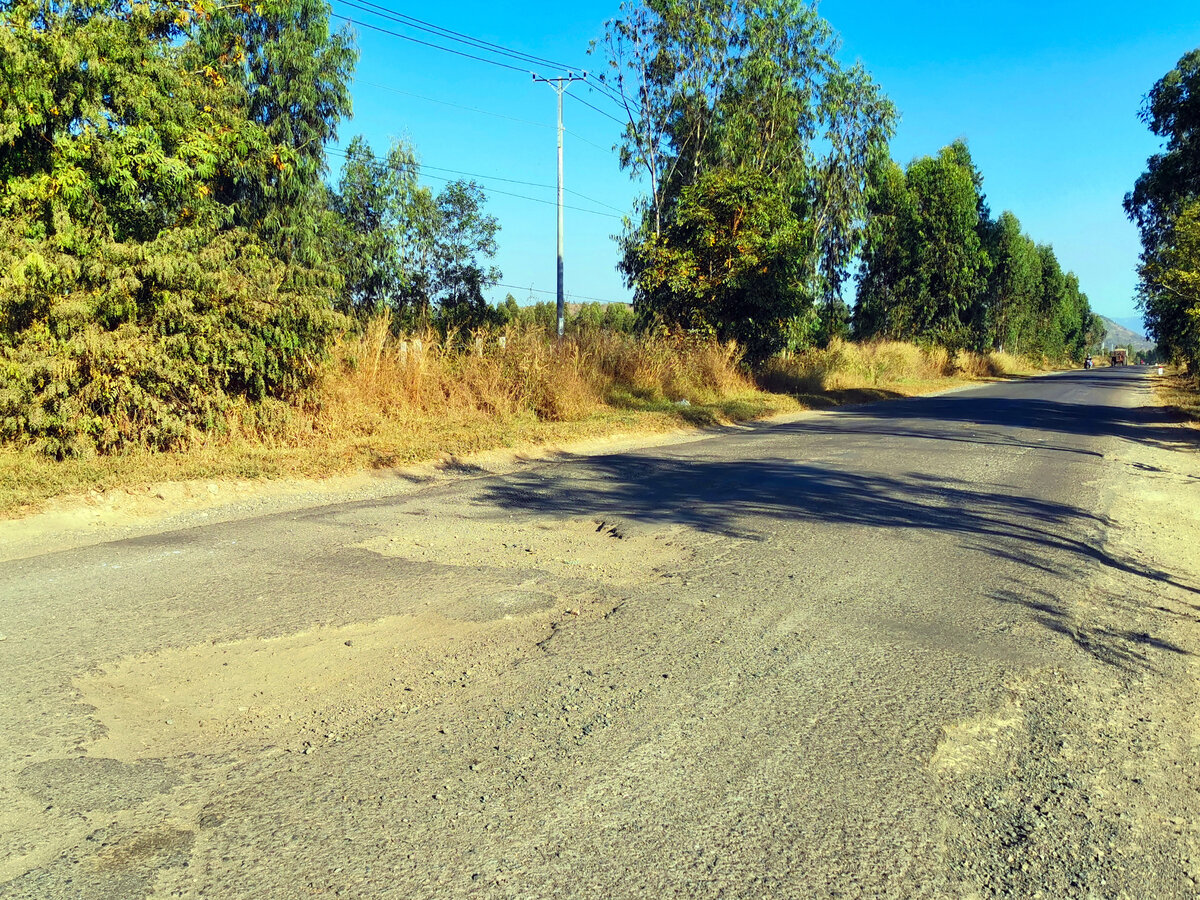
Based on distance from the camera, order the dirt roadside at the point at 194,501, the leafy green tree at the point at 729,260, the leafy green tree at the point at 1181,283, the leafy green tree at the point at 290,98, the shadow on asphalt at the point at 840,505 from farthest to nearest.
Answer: the leafy green tree at the point at 290,98, the leafy green tree at the point at 729,260, the leafy green tree at the point at 1181,283, the dirt roadside at the point at 194,501, the shadow on asphalt at the point at 840,505

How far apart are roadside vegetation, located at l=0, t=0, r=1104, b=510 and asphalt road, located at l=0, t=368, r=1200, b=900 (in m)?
3.28

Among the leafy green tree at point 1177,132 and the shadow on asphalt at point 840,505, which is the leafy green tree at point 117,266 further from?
the leafy green tree at point 1177,132

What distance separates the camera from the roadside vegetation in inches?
345

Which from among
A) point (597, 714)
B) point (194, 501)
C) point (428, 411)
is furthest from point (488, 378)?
point (597, 714)

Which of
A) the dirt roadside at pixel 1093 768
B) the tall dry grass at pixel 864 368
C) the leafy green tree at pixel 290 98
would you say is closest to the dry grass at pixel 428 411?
the tall dry grass at pixel 864 368

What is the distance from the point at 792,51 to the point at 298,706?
30.9 metres

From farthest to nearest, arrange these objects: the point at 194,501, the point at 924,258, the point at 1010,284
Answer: the point at 1010,284, the point at 924,258, the point at 194,501

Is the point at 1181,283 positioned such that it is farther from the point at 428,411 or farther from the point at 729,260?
the point at 428,411

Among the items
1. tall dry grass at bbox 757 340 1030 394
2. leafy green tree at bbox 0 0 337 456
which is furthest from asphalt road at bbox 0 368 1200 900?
tall dry grass at bbox 757 340 1030 394

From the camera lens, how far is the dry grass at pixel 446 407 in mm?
8523

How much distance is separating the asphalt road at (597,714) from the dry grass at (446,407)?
2.34 m

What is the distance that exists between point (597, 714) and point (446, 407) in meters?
10.4

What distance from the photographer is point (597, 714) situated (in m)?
3.46

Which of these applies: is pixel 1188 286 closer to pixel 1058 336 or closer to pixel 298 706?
pixel 298 706
